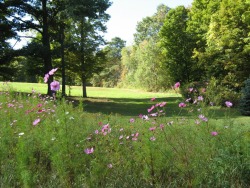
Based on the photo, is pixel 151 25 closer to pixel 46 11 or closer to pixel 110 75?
pixel 110 75

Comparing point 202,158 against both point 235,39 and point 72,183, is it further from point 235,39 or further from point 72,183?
point 235,39

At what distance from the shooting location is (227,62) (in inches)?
647

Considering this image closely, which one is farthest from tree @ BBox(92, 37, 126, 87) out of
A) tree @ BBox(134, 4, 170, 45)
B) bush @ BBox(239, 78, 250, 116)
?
bush @ BBox(239, 78, 250, 116)

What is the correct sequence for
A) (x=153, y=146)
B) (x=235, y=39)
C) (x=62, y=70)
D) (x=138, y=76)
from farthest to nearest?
(x=138, y=76) < (x=62, y=70) < (x=235, y=39) < (x=153, y=146)

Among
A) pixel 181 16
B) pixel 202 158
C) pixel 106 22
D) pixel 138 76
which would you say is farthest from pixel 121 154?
pixel 138 76

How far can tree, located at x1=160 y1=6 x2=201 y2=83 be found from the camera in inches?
950

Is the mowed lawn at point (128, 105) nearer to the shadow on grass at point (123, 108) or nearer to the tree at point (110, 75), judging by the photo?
the shadow on grass at point (123, 108)

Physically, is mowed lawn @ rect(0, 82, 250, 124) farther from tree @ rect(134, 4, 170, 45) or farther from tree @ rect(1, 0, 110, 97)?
tree @ rect(134, 4, 170, 45)

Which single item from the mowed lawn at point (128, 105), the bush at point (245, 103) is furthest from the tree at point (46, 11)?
the bush at point (245, 103)

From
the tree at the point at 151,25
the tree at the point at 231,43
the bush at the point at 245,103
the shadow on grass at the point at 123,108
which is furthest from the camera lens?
the tree at the point at 151,25

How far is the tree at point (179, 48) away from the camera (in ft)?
79.2

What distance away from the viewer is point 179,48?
81.0ft

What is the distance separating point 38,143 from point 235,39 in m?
15.2

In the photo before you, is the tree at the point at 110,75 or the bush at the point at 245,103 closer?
the bush at the point at 245,103
